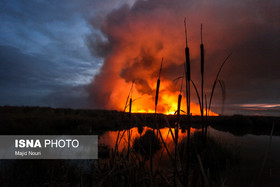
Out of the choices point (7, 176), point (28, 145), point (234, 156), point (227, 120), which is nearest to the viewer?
point (7, 176)

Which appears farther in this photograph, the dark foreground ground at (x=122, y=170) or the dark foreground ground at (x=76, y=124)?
the dark foreground ground at (x=76, y=124)

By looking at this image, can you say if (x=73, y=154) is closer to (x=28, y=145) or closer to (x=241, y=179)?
(x=28, y=145)

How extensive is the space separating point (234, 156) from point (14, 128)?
17031 millimetres

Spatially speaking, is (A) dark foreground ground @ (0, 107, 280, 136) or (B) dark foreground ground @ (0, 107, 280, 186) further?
(A) dark foreground ground @ (0, 107, 280, 136)

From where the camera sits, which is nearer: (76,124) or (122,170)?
(122,170)

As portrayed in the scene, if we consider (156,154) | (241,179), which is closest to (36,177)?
(156,154)

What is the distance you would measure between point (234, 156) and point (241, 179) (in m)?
2.46

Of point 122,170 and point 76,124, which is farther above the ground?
point 122,170

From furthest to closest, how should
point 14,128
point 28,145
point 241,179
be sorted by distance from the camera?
point 14,128, point 28,145, point 241,179

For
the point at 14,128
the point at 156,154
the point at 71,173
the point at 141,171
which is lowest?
the point at 156,154

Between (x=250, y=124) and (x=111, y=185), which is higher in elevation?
(x=111, y=185)

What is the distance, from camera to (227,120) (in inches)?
1271

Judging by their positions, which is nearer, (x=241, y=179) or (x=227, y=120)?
(x=241, y=179)

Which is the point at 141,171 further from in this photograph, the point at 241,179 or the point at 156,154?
the point at 156,154
